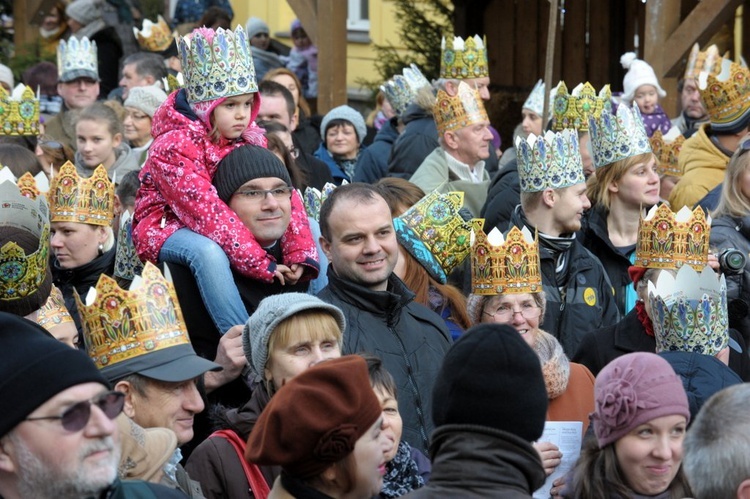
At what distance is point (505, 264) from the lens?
21.0 feet

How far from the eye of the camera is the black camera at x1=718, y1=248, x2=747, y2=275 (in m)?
6.93

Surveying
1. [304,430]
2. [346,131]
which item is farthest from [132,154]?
[304,430]

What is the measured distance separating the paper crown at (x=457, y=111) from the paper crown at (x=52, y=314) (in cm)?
359

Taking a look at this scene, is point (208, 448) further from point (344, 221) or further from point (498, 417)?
point (498, 417)

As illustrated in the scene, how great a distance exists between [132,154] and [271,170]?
388cm

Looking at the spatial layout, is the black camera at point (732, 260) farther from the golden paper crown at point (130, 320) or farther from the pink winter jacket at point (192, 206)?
the golden paper crown at point (130, 320)

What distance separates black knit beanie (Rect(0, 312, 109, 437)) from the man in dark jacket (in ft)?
6.54

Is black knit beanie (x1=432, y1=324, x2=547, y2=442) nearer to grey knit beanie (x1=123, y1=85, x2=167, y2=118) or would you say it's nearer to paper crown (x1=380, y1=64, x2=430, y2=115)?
grey knit beanie (x1=123, y1=85, x2=167, y2=118)

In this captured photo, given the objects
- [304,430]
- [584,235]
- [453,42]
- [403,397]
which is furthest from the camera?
[453,42]

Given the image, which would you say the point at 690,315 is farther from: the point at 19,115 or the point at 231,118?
the point at 19,115

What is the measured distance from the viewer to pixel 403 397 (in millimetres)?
5453

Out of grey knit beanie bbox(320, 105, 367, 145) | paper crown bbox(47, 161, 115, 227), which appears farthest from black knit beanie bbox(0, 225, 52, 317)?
grey knit beanie bbox(320, 105, 367, 145)

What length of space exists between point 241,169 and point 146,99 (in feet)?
14.4

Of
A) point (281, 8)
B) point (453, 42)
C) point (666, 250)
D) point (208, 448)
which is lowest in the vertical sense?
point (208, 448)
